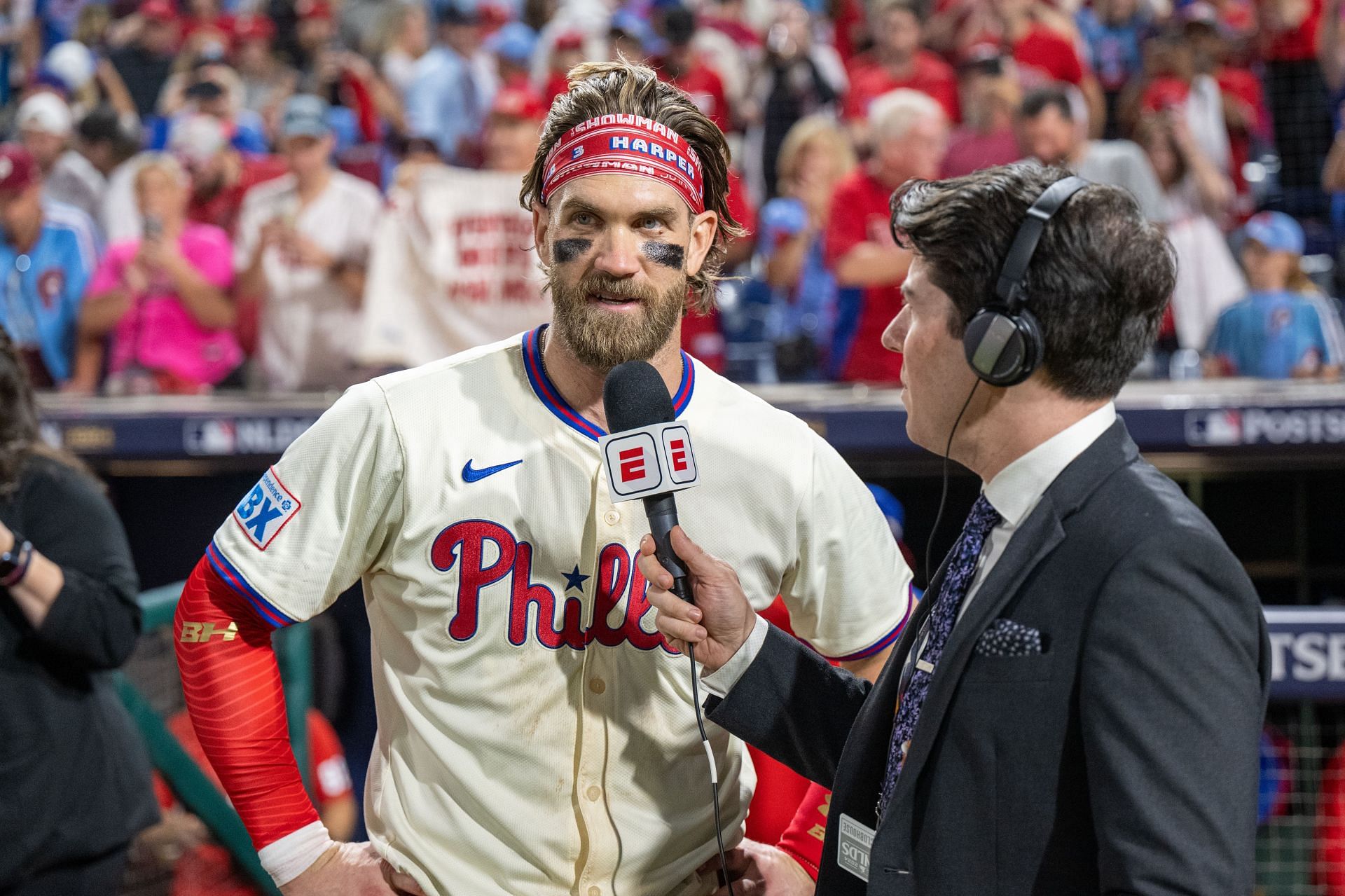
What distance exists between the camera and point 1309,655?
352cm

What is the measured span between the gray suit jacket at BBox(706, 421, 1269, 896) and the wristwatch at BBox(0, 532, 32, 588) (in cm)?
196

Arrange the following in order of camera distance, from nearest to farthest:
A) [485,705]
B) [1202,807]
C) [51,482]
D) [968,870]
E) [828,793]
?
[1202,807] < [968,870] < [485,705] < [828,793] < [51,482]

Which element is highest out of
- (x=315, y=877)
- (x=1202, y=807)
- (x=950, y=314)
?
(x=950, y=314)

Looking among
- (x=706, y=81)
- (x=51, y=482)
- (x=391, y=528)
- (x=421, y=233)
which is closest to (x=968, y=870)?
(x=391, y=528)

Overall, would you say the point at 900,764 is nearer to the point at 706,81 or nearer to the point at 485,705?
the point at 485,705

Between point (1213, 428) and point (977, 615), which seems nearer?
point (977, 615)

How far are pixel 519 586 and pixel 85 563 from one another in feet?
4.54

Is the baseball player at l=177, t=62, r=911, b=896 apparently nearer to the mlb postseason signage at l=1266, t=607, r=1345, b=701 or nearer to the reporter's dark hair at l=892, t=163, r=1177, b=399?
the reporter's dark hair at l=892, t=163, r=1177, b=399

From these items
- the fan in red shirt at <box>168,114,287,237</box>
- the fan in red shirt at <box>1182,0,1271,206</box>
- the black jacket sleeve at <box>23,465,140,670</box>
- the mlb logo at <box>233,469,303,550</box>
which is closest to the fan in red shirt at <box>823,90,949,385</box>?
the fan in red shirt at <box>1182,0,1271,206</box>

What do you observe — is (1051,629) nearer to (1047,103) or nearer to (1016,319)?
(1016,319)

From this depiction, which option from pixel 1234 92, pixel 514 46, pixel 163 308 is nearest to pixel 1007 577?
pixel 163 308

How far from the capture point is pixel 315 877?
207 centimetres

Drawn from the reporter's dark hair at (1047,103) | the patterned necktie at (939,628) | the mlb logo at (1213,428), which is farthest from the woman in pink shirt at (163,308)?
the patterned necktie at (939,628)

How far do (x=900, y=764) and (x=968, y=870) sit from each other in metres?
0.15
